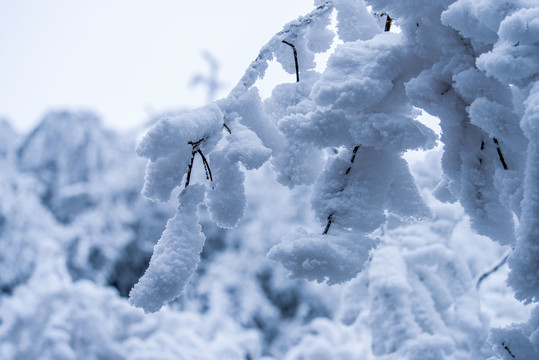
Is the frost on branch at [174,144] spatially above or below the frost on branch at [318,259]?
above

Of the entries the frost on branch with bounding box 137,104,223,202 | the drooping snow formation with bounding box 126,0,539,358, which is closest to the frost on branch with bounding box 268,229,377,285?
the drooping snow formation with bounding box 126,0,539,358

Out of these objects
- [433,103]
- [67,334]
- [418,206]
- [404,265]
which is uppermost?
[433,103]

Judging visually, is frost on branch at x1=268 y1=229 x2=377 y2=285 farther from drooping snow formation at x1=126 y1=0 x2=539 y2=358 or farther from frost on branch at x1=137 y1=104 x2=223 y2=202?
frost on branch at x1=137 y1=104 x2=223 y2=202

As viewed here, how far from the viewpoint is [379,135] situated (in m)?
1.01

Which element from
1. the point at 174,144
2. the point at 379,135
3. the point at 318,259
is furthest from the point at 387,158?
the point at 174,144

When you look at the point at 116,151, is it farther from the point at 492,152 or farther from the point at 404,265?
the point at 492,152

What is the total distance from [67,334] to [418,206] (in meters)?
3.90

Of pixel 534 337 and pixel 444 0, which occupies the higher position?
pixel 444 0

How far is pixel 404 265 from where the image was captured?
105 inches

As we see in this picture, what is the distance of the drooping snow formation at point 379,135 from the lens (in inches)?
33.1

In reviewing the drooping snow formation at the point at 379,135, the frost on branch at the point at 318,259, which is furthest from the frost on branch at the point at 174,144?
the frost on branch at the point at 318,259

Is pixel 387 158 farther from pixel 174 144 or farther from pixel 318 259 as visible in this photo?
pixel 174 144

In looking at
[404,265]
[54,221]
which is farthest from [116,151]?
[404,265]

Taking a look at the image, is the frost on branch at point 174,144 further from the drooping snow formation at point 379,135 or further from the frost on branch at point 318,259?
the frost on branch at point 318,259
